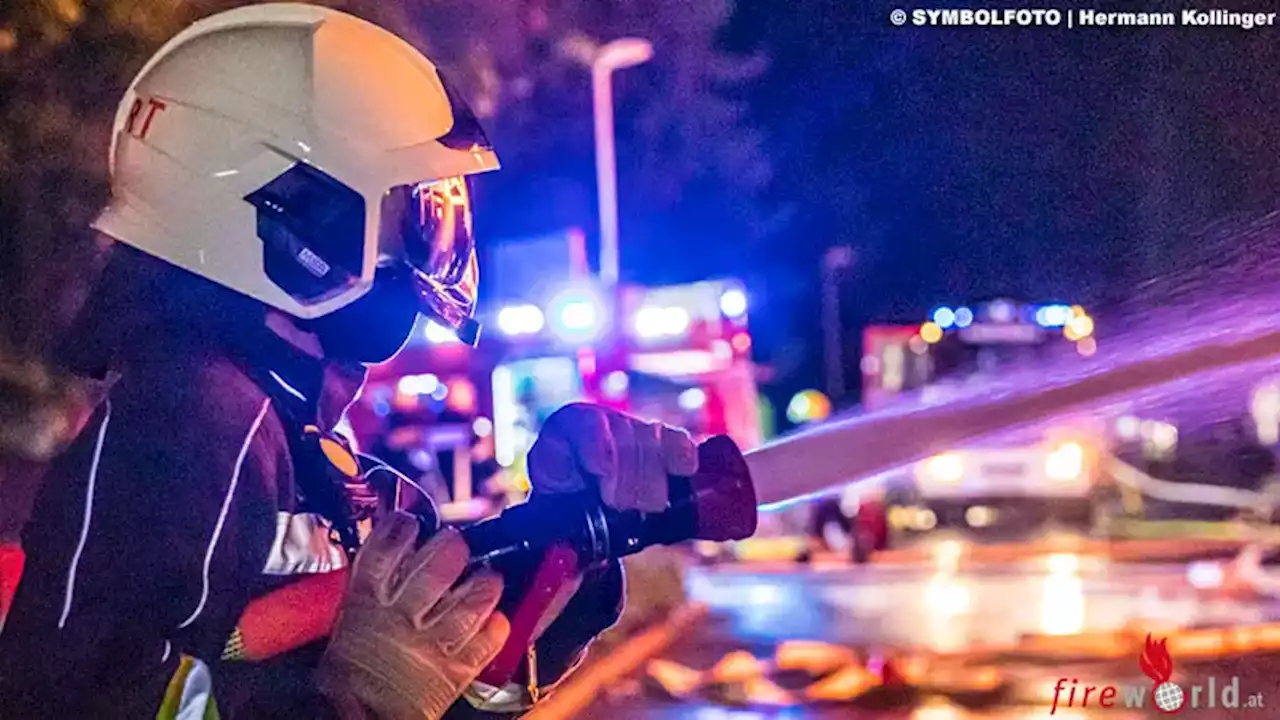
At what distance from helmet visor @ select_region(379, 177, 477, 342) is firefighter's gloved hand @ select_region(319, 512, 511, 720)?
11.4 inches

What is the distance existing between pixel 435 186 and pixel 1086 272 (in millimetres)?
893

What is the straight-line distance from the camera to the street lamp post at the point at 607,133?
1.82m

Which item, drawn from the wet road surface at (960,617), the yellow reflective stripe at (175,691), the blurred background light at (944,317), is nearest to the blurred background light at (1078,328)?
the blurred background light at (944,317)

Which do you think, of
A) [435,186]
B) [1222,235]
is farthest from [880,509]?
[435,186]

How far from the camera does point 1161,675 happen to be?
1831 millimetres

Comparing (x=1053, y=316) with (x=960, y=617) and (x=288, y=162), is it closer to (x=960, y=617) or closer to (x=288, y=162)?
(x=960, y=617)

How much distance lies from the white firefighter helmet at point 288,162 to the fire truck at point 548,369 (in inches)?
9.9

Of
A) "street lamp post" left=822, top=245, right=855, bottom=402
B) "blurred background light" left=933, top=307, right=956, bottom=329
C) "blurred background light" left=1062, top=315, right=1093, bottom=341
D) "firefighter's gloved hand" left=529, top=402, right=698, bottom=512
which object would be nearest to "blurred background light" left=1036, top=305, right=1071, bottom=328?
"blurred background light" left=1062, top=315, right=1093, bottom=341

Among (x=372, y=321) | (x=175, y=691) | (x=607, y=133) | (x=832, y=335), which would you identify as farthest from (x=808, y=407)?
(x=175, y=691)

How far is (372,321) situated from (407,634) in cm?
36

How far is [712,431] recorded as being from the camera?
1.78 meters

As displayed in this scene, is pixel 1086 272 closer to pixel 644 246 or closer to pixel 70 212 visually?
pixel 644 246

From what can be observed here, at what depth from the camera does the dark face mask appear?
4.96 ft

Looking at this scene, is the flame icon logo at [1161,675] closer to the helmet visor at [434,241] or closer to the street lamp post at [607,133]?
the street lamp post at [607,133]
